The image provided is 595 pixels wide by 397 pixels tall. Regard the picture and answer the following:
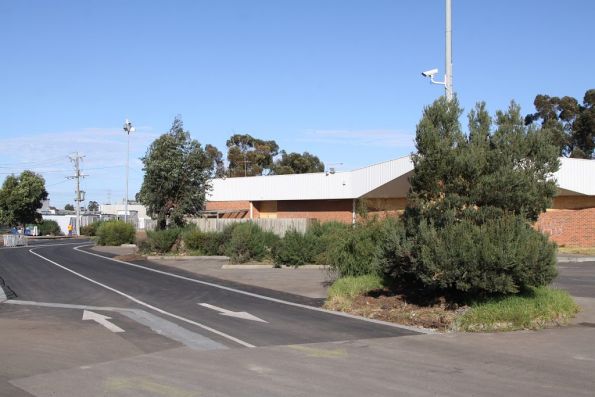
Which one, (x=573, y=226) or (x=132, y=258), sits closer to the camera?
(x=132, y=258)

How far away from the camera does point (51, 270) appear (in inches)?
1048

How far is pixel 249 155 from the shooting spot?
290ft

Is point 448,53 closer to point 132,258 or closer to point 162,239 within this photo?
point 162,239

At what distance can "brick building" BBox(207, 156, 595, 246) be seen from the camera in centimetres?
3575

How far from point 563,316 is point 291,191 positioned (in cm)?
4033

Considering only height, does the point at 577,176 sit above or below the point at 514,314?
above

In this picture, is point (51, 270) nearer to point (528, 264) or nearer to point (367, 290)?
point (367, 290)

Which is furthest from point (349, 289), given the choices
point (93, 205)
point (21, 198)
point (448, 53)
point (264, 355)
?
point (93, 205)

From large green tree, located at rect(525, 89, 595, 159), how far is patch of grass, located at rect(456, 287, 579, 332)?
5217cm

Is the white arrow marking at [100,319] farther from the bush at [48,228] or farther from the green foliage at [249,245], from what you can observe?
the bush at [48,228]

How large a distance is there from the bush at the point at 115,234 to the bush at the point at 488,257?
135ft

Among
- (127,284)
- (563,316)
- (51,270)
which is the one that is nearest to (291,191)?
(51,270)

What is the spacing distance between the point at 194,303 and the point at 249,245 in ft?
40.6

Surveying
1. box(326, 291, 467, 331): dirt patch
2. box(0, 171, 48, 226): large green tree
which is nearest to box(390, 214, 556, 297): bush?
box(326, 291, 467, 331): dirt patch
